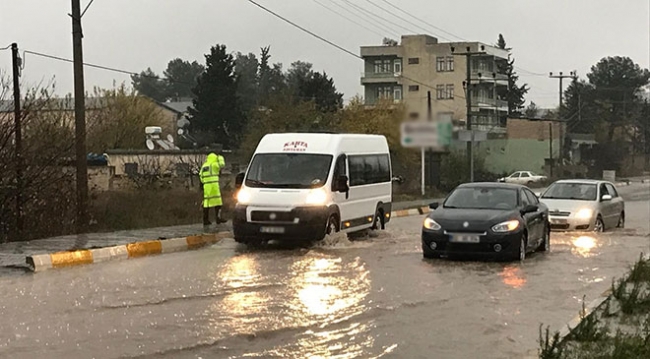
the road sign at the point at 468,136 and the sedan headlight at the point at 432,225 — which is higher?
the road sign at the point at 468,136

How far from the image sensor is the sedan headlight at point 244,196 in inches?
697

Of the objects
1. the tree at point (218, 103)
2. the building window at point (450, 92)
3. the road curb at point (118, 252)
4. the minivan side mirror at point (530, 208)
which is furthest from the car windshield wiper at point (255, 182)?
the tree at point (218, 103)

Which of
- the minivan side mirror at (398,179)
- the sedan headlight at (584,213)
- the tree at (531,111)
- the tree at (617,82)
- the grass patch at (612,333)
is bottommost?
the grass patch at (612,333)

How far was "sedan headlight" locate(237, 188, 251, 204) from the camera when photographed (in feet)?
58.1

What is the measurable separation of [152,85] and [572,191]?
148 ft

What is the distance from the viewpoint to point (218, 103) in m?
49.8

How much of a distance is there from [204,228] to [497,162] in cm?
1317

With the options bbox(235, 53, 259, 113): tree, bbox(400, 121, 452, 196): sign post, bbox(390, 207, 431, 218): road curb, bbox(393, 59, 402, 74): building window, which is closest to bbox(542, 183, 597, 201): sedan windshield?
bbox(390, 207, 431, 218): road curb

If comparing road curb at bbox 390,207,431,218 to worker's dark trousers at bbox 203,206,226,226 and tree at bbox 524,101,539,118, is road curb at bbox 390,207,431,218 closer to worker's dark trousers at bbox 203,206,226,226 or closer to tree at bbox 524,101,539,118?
worker's dark trousers at bbox 203,206,226,226

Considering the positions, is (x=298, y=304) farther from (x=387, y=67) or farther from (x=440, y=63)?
(x=440, y=63)

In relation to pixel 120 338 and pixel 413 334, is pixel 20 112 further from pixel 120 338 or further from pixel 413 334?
pixel 413 334

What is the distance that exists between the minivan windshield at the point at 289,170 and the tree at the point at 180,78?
1762 inches

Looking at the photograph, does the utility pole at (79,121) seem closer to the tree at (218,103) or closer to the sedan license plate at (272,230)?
the sedan license plate at (272,230)

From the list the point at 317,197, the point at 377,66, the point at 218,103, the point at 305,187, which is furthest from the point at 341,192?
the point at 218,103
